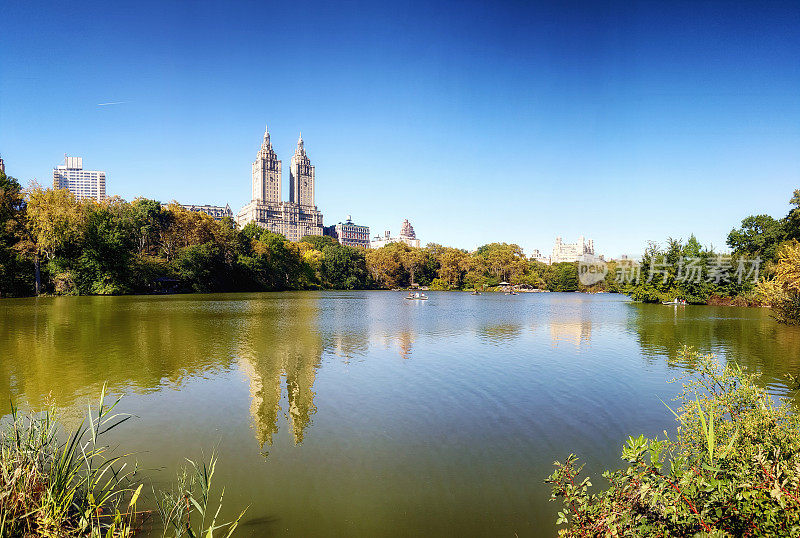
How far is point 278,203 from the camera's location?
7003 inches

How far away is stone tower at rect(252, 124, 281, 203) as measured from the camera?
18012 centimetres

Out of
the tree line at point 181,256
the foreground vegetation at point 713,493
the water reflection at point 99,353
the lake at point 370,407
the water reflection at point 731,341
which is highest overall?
the tree line at point 181,256

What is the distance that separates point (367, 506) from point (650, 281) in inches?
2151

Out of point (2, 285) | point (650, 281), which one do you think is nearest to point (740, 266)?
point (650, 281)

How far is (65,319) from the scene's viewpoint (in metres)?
23.2

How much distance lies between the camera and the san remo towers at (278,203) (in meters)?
171

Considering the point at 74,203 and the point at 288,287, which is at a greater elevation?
the point at 74,203

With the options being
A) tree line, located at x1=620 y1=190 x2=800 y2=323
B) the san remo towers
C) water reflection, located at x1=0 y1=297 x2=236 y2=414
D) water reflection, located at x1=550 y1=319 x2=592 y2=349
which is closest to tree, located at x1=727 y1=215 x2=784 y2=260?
tree line, located at x1=620 y1=190 x2=800 y2=323

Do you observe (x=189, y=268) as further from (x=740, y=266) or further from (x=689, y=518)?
(x=740, y=266)

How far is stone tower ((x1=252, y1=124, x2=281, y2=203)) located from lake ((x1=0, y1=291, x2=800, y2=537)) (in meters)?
169

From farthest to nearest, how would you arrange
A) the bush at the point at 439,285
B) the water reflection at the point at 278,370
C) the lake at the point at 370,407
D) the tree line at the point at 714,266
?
the bush at the point at 439,285
the tree line at the point at 714,266
the water reflection at the point at 278,370
the lake at the point at 370,407

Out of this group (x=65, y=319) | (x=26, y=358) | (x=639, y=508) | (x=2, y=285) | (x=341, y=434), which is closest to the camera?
(x=639, y=508)

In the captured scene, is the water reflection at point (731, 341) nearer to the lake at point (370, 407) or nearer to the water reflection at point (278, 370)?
the lake at point (370, 407)

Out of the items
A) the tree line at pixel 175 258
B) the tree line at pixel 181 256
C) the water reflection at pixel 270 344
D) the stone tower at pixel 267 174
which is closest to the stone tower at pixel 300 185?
the stone tower at pixel 267 174
